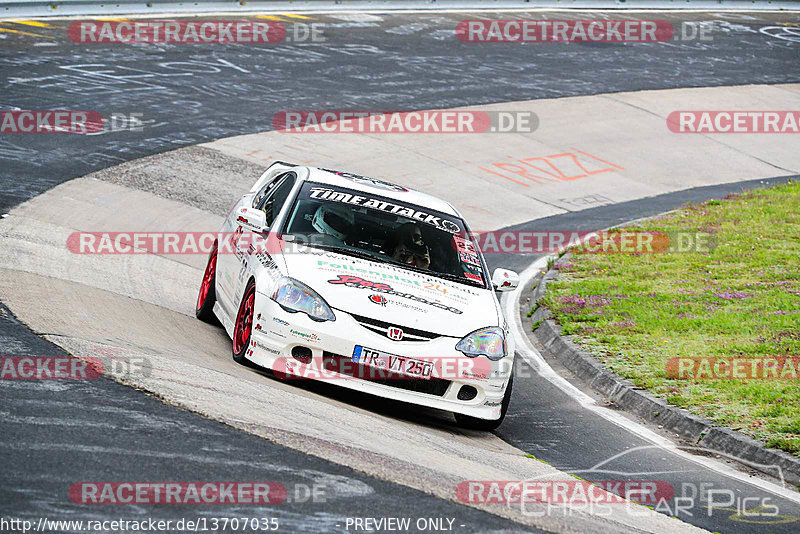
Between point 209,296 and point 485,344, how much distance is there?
3.03m

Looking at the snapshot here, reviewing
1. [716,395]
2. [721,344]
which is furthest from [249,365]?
[721,344]

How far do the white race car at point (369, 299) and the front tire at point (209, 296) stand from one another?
0.33 m

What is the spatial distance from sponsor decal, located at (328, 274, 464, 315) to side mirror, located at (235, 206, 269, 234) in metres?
1.03

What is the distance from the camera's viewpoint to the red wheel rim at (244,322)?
27.1 feet

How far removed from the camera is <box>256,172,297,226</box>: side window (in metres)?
9.48

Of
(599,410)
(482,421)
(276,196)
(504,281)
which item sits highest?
(276,196)

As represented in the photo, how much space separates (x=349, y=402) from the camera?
8164 mm

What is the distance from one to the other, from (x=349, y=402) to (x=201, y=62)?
1616cm

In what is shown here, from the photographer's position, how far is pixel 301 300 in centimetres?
792

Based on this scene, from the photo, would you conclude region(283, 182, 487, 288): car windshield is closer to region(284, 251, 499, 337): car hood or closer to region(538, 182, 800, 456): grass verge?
region(284, 251, 499, 337): car hood
